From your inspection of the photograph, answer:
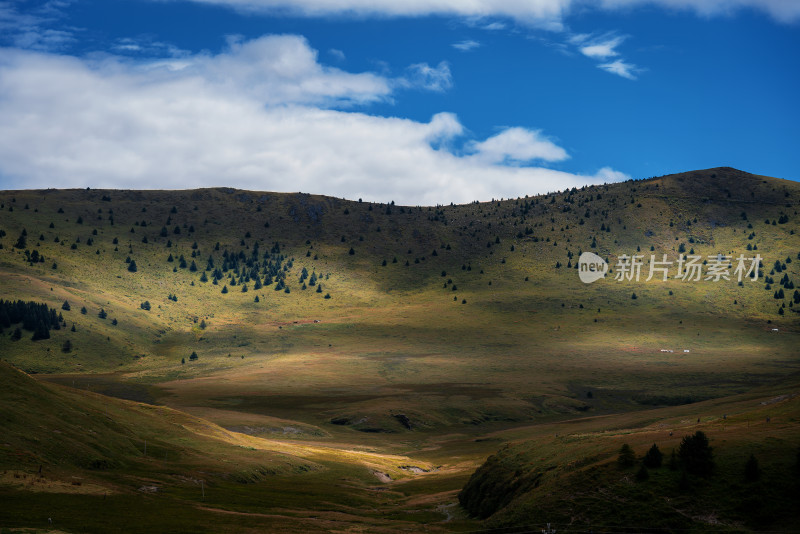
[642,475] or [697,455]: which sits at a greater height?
[697,455]

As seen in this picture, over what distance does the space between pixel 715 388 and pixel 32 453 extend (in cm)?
14910

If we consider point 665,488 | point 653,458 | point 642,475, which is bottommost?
point 665,488

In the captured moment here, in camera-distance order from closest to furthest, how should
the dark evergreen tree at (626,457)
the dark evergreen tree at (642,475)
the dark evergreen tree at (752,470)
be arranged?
the dark evergreen tree at (752,470)
the dark evergreen tree at (642,475)
the dark evergreen tree at (626,457)

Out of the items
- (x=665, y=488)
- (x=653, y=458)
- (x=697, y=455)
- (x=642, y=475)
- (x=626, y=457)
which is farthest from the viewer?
(x=626, y=457)

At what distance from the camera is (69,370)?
189750 millimetres

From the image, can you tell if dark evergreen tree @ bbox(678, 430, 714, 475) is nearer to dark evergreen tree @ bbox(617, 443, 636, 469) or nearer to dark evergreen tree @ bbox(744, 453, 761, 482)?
dark evergreen tree @ bbox(744, 453, 761, 482)

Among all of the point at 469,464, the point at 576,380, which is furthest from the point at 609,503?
the point at 576,380

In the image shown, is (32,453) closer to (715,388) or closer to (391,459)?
(391,459)

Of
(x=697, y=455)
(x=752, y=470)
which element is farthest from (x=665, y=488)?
(x=752, y=470)

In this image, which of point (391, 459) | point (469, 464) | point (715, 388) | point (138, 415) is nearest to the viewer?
point (138, 415)

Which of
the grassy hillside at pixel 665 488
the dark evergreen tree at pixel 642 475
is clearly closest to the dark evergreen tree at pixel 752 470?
the grassy hillside at pixel 665 488

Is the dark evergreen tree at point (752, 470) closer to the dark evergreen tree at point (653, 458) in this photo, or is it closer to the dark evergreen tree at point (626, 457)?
the dark evergreen tree at point (653, 458)

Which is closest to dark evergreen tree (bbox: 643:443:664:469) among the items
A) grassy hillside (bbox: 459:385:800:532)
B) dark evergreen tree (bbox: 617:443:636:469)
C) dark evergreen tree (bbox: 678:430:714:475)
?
grassy hillside (bbox: 459:385:800:532)

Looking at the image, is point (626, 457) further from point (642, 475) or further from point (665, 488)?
point (665, 488)
